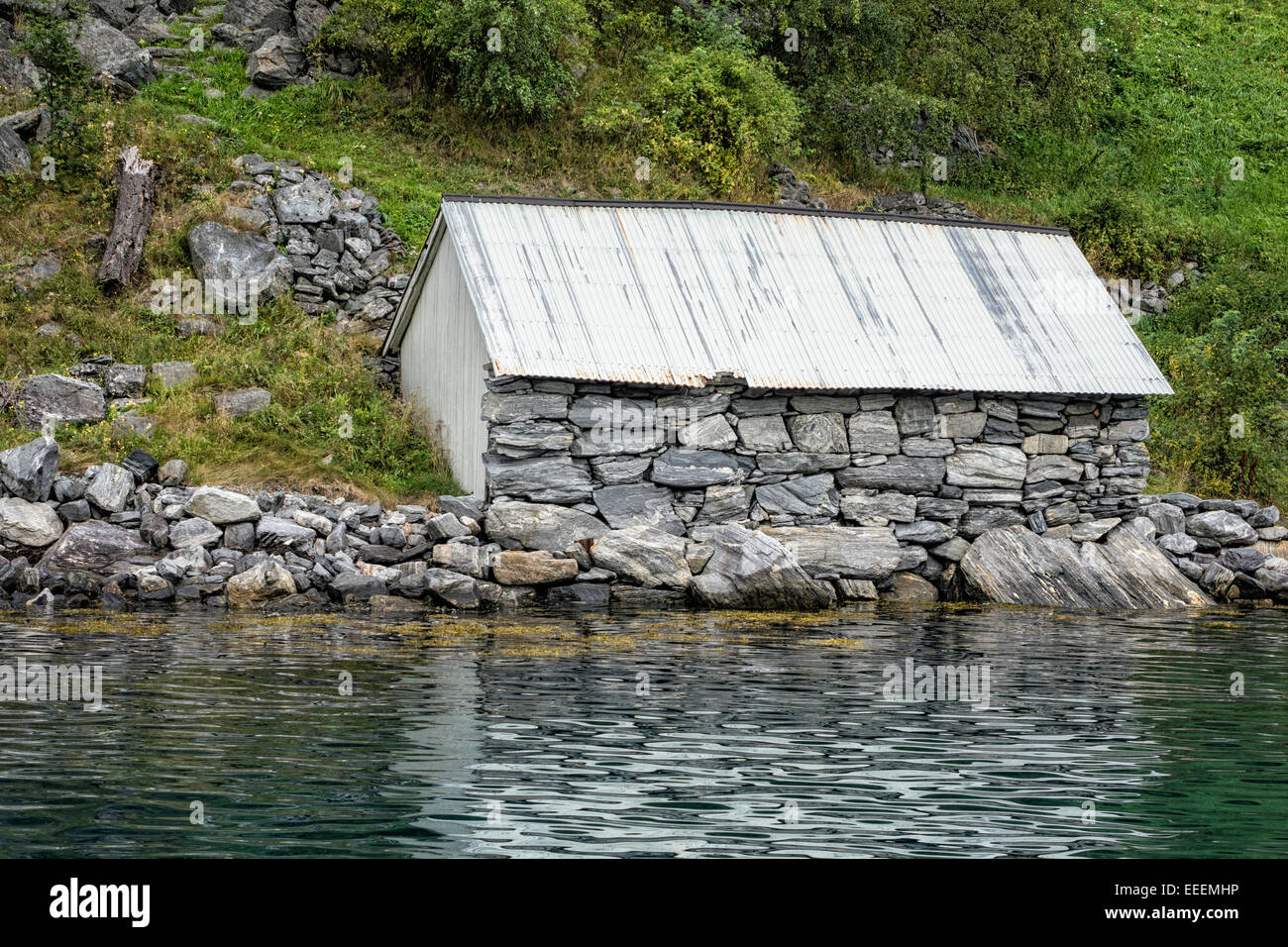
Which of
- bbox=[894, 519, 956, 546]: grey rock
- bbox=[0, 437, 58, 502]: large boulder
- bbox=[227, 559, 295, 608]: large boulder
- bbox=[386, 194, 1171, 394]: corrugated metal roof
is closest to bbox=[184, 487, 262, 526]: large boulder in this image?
bbox=[227, 559, 295, 608]: large boulder

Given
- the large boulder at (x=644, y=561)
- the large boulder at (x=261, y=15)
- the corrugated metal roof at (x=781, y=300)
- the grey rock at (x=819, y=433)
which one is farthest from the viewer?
the large boulder at (x=261, y=15)

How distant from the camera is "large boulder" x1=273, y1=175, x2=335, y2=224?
2633cm

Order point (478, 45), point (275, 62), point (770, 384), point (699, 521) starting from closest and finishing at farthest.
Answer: point (770, 384), point (699, 521), point (478, 45), point (275, 62)

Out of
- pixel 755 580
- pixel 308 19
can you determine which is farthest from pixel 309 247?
pixel 755 580

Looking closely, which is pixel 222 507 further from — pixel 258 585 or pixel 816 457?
pixel 816 457

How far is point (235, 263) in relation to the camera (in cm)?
2502

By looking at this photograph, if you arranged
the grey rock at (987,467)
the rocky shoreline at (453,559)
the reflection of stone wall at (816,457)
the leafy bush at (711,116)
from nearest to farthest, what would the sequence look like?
the rocky shoreline at (453,559) < the reflection of stone wall at (816,457) < the grey rock at (987,467) < the leafy bush at (711,116)

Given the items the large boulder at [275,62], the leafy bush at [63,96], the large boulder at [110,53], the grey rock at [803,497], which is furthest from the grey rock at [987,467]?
the large boulder at [110,53]

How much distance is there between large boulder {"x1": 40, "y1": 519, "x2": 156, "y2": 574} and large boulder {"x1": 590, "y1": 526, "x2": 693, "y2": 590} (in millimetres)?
5959

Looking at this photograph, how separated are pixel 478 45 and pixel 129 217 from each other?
8981mm

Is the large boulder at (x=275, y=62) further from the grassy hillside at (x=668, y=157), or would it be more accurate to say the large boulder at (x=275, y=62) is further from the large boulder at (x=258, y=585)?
the large boulder at (x=258, y=585)

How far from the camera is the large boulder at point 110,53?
29906 mm

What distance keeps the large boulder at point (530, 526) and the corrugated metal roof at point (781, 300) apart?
1869mm

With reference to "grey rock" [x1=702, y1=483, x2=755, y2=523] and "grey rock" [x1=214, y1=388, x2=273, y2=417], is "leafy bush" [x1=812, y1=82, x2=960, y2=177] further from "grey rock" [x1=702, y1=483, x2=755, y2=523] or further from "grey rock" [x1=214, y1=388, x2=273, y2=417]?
"grey rock" [x1=214, y1=388, x2=273, y2=417]
